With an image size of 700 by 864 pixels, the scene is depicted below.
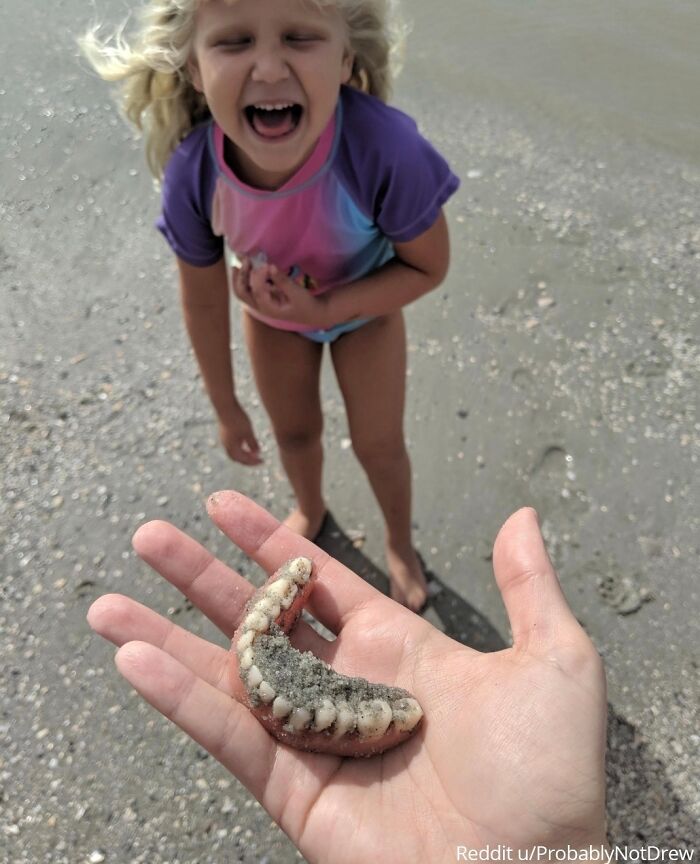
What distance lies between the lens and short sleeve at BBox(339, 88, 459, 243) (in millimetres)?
2436

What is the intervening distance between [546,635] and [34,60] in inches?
265

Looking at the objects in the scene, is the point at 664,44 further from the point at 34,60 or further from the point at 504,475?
the point at 34,60

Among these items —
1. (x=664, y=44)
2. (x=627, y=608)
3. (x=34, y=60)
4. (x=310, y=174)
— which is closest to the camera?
(x=310, y=174)

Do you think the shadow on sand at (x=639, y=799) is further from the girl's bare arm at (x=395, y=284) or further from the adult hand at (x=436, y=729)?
the girl's bare arm at (x=395, y=284)

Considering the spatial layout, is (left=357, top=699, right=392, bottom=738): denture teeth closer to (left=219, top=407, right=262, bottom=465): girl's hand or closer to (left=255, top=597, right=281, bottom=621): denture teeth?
(left=255, top=597, right=281, bottom=621): denture teeth

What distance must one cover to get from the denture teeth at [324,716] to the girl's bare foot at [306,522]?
1.48 metres

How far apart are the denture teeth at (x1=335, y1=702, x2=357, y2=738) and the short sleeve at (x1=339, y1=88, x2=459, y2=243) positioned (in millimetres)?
1459

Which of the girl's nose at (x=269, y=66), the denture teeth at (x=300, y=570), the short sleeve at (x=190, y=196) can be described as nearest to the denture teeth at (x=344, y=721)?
the denture teeth at (x=300, y=570)

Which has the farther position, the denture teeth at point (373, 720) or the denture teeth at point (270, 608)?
the denture teeth at point (270, 608)

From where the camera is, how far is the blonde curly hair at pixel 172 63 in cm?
239

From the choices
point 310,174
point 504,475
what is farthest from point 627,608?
point 310,174

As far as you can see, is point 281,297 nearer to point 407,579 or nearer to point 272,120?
point 272,120

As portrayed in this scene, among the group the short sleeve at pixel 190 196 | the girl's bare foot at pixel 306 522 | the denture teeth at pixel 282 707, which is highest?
the short sleeve at pixel 190 196

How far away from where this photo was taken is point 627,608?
318 centimetres
